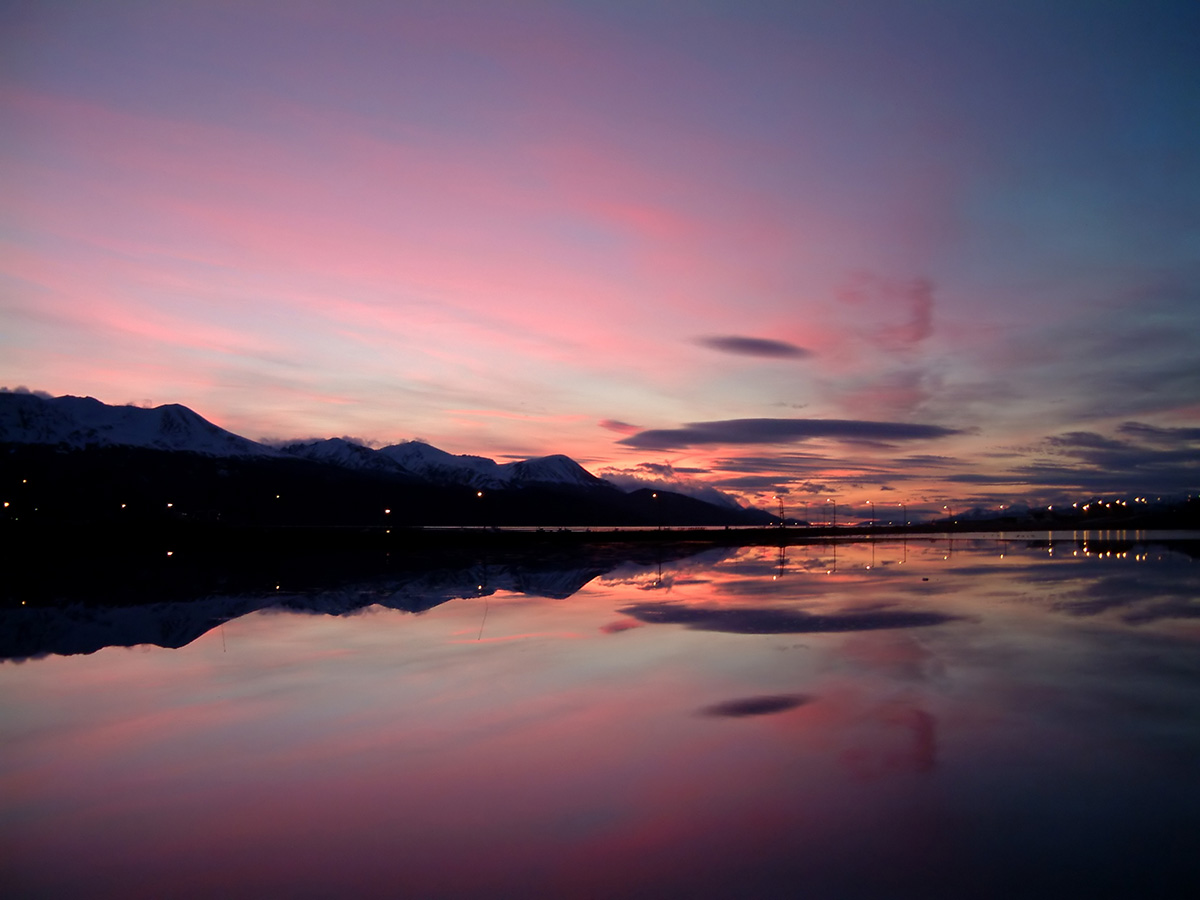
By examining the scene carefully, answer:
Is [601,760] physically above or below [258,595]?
above

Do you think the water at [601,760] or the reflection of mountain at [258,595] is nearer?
the water at [601,760]

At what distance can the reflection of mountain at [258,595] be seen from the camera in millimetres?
26922

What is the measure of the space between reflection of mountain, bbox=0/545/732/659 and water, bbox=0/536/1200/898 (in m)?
0.54

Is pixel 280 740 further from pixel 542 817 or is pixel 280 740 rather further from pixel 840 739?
pixel 840 739

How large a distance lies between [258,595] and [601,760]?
1197 inches

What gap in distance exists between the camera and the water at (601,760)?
32.3 feet

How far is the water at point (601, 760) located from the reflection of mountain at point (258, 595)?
1.77 ft

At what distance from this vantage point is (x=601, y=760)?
541 inches

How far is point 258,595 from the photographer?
1497 inches

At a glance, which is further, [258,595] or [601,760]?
[258,595]

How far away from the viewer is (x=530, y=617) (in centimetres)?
3064

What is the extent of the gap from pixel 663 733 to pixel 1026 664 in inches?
515

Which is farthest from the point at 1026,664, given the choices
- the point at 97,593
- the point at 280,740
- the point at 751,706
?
the point at 97,593

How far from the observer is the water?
9844mm
